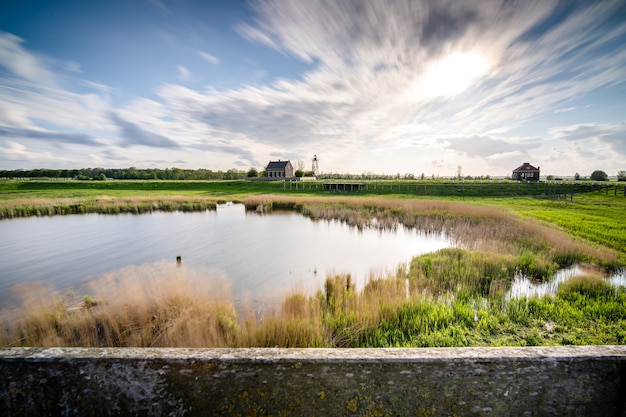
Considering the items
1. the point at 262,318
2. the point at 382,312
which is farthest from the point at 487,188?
the point at 262,318

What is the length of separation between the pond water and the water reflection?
3663 millimetres

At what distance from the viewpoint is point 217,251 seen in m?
13.5

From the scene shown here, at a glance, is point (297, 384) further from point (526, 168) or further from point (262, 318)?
point (526, 168)

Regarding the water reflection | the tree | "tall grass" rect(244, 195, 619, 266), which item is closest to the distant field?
"tall grass" rect(244, 195, 619, 266)

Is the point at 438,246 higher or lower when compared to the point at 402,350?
lower

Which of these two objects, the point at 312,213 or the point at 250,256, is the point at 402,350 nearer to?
the point at 250,256

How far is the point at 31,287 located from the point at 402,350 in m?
12.5

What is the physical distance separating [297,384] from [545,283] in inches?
365

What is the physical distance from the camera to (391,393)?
2234mm

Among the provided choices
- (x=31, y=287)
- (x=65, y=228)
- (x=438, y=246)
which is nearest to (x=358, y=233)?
(x=438, y=246)

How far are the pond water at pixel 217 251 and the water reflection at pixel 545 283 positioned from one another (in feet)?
12.0

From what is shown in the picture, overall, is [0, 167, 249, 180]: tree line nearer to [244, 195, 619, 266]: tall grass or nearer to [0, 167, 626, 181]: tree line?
[0, 167, 626, 181]: tree line

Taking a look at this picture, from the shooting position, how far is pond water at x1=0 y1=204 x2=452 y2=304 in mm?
9797

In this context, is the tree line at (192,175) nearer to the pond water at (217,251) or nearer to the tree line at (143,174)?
the tree line at (143,174)
